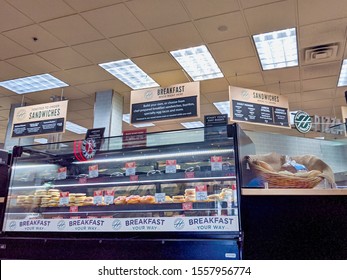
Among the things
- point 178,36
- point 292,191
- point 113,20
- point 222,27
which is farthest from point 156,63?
point 292,191

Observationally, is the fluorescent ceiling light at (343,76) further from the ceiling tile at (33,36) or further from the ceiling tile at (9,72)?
the ceiling tile at (9,72)

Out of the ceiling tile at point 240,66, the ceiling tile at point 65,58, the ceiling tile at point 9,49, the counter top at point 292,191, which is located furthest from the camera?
the ceiling tile at point 240,66

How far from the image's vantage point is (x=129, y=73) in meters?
5.28

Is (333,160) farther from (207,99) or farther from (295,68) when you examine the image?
(207,99)

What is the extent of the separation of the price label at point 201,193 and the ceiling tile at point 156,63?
3.37 m

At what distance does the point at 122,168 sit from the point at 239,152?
0.78 m

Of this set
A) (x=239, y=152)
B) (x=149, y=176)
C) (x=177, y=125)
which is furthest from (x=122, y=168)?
(x=177, y=125)

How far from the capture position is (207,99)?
6.52m

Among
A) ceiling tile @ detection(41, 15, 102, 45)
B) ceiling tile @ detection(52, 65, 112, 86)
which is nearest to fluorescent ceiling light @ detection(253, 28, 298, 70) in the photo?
ceiling tile @ detection(41, 15, 102, 45)

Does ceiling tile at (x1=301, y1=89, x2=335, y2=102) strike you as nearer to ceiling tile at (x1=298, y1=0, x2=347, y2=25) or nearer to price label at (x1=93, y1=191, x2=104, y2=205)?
ceiling tile at (x1=298, y1=0, x2=347, y2=25)

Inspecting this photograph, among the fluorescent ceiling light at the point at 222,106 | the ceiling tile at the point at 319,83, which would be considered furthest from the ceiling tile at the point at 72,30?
the ceiling tile at the point at 319,83

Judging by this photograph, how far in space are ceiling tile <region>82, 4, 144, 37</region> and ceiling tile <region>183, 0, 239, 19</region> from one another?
0.74m

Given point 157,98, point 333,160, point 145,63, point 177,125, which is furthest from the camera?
point 177,125

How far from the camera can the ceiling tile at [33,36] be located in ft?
13.0
